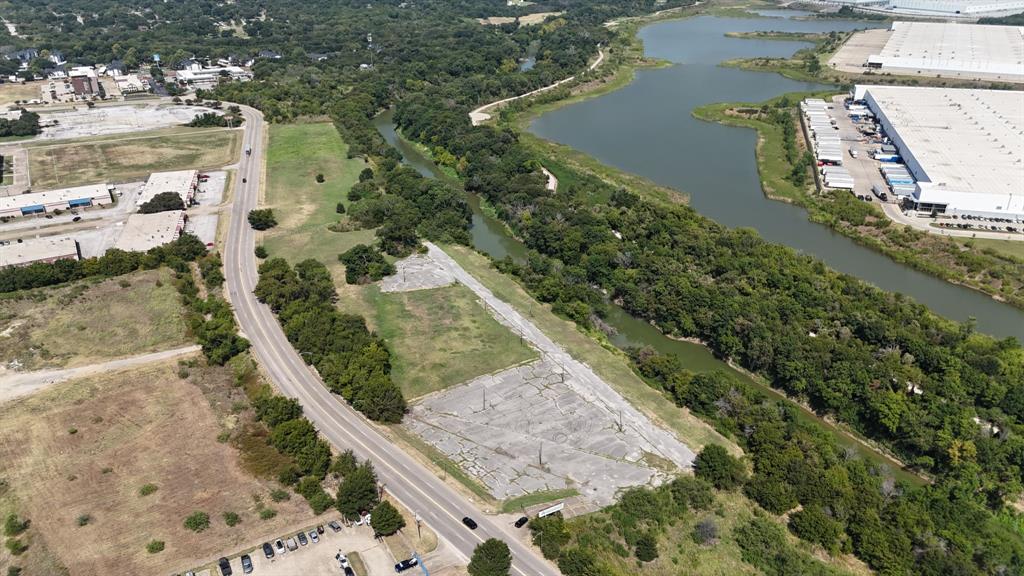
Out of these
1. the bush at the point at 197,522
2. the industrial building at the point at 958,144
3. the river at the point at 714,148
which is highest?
the industrial building at the point at 958,144

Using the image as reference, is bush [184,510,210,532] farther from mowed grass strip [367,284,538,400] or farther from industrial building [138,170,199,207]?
industrial building [138,170,199,207]

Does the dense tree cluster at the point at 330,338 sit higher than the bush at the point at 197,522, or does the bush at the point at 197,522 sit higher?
the dense tree cluster at the point at 330,338

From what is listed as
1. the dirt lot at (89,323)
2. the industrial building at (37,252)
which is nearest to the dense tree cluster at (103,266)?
the dirt lot at (89,323)

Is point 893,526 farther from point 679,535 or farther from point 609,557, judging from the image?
point 609,557

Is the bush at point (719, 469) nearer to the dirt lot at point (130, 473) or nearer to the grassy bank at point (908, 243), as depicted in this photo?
the dirt lot at point (130, 473)

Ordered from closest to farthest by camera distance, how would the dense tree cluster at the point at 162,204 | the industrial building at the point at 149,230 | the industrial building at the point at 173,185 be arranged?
the industrial building at the point at 149,230
the dense tree cluster at the point at 162,204
the industrial building at the point at 173,185

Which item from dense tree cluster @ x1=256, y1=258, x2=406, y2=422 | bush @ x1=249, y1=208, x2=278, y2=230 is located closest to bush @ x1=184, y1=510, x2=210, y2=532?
dense tree cluster @ x1=256, y1=258, x2=406, y2=422

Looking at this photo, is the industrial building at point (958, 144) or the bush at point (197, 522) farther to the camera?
the industrial building at point (958, 144)

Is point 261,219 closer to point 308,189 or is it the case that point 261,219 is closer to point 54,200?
point 308,189
